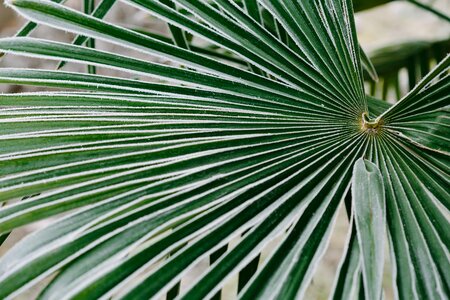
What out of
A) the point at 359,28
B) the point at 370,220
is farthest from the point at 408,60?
the point at 359,28

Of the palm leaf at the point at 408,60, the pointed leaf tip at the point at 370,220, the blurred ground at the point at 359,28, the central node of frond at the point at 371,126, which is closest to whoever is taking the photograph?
the pointed leaf tip at the point at 370,220

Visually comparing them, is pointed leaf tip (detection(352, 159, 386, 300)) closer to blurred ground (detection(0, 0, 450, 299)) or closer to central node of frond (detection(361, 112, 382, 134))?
central node of frond (detection(361, 112, 382, 134))

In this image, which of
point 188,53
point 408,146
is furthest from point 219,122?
point 408,146

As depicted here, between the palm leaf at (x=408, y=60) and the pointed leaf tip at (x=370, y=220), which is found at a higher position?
the palm leaf at (x=408, y=60)

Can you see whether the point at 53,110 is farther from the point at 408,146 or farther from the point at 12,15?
the point at 12,15

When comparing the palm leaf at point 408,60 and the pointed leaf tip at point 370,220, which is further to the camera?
the palm leaf at point 408,60

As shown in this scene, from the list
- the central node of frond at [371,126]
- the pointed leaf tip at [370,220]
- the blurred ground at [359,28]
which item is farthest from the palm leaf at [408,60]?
the pointed leaf tip at [370,220]

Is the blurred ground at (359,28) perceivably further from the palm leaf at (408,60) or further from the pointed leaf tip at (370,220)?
the pointed leaf tip at (370,220)
